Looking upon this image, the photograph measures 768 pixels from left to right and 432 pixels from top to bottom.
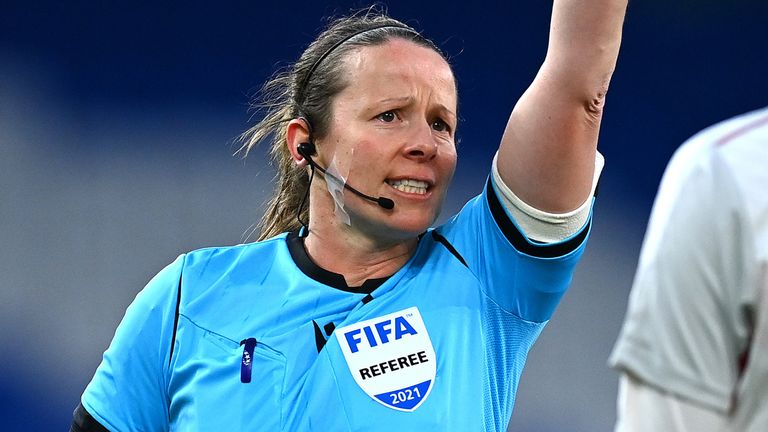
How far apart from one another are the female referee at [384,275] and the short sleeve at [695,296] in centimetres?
71

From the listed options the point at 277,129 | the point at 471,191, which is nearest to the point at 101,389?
the point at 277,129

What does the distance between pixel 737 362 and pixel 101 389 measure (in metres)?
1.18

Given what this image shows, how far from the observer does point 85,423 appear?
1728mm

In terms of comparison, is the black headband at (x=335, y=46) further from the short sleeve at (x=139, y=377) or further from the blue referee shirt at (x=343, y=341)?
the short sleeve at (x=139, y=377)

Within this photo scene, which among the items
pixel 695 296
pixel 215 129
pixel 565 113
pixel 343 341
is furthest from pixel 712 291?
pixel 215 129

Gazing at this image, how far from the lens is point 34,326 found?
294 centimetres

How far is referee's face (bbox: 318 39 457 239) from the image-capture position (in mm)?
1678

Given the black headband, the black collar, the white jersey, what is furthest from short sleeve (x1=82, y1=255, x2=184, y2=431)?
the white jersey

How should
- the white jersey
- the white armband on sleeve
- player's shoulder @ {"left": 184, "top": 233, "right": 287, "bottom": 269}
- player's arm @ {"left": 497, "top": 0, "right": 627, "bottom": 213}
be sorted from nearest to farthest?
1. the white jersey
2. player's arm @ {"left": 497, "top": 0, "right": 627, "bottom": 213}
3. the white armband on sleeve
4. player's shoulder @ {"left": 184, "top": 233, "right": 287, "bottom": 269}

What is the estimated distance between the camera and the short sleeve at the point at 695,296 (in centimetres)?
74

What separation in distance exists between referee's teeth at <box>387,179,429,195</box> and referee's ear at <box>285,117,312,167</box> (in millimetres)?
218

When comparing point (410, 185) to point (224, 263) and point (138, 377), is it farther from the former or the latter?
point (138, 377)

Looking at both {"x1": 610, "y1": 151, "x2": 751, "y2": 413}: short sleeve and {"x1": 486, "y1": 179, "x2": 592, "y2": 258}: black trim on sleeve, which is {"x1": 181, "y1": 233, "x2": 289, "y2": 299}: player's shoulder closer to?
{"x1": 486, "y1": 179, "x2": 592, "y2": 258}: black trim on sleeve

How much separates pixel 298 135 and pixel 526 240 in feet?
1.56
